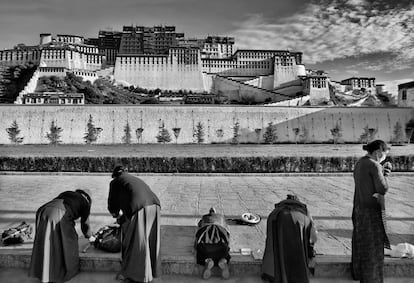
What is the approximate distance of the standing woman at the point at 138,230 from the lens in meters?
3.26

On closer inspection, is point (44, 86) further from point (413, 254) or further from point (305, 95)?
point (413, 254)

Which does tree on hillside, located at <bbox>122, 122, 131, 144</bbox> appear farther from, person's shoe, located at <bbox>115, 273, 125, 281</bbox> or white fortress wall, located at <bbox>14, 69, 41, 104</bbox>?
person's shoe, located at <bbox>115, 273, 125, 281</bbox>

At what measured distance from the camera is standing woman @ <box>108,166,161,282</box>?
326 cm

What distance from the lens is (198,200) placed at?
Result: 707cm

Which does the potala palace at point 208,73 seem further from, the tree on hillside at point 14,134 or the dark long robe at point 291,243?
the dark long robe at point 291,243

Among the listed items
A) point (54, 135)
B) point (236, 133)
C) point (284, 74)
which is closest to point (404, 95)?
point (236, 133)

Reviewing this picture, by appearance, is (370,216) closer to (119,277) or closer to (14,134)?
(119,277)

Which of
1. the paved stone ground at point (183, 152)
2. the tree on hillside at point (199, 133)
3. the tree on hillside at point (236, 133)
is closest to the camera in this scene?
the paved stone ground at point (183, 152)

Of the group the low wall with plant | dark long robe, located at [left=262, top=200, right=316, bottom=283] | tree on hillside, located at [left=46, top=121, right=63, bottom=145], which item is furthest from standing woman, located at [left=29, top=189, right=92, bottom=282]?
tree on hillside, located at [left=46, top=121, right=63, bottom=145]

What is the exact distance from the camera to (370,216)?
3.21 metres

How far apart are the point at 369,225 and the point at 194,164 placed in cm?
846

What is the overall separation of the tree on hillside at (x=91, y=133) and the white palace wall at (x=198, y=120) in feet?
1.31

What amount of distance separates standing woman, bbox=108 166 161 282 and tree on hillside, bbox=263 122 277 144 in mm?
31969

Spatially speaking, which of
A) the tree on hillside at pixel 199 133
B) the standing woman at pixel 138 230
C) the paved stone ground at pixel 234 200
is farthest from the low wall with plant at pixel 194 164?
the tree on hillside at pixel 199 133
